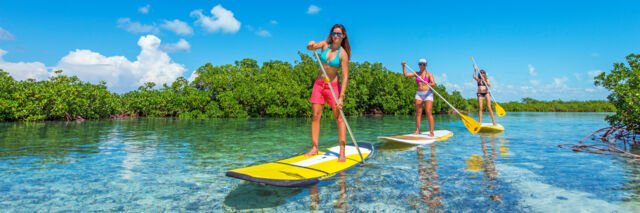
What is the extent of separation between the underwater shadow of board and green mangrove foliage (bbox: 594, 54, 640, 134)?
30.7 ft

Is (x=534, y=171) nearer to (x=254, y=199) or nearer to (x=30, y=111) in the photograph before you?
(x=254, y=199)

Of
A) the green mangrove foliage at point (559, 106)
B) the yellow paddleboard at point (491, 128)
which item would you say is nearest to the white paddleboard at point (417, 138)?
the yellow paddleboard at point (491, 128)

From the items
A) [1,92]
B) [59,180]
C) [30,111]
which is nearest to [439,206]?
[59,180]

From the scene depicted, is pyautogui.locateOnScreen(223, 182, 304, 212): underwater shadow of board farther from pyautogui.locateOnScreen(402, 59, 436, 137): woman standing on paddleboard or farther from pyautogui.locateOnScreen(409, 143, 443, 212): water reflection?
pyautogui.locateOnScreen(402, 59, 436, 137): woman standing on paddleboard

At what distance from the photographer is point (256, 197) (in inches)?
147

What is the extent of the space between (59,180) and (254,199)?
10.0ft

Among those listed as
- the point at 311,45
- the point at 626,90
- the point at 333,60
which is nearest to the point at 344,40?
the point at 333,60

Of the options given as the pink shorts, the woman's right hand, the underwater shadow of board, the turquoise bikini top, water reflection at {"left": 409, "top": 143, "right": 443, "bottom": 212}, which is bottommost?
the underwater shadow of board

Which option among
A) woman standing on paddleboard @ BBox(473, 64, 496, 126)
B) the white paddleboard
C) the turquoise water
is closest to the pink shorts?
the turquoise water

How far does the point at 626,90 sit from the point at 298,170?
9.87m

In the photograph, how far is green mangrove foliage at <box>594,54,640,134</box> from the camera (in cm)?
843

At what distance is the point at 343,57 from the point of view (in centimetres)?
550

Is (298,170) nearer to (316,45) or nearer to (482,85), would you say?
(316,45)

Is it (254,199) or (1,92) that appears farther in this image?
(1,92)
